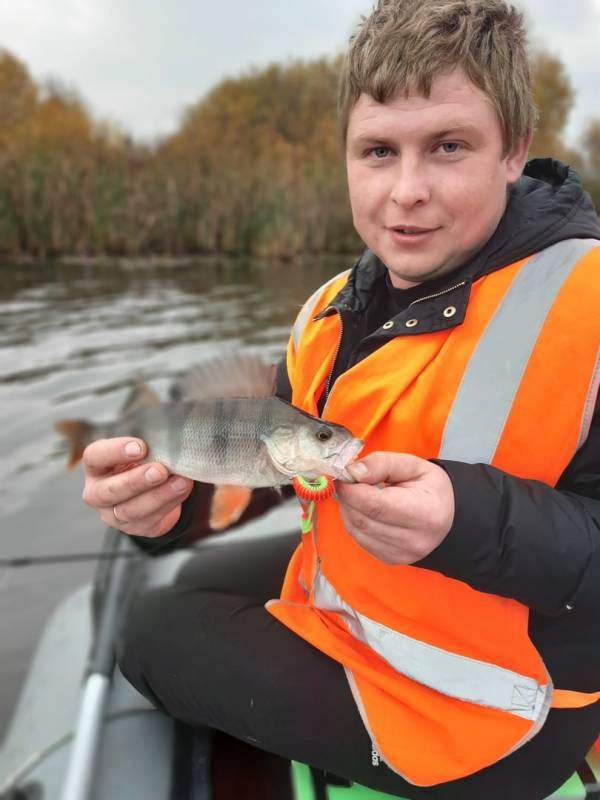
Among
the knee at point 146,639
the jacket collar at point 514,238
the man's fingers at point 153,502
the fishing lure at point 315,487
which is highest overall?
the jacket collar at point 514,238

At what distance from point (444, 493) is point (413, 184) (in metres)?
0.76

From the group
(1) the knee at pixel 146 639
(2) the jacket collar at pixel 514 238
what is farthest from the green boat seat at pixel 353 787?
(2) the jacket collar at pixel 514 238

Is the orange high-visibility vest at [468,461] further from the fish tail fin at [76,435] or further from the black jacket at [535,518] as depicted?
the fish tail fin at [76,435]

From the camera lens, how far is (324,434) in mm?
1399

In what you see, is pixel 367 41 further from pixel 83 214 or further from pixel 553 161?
pixel 83 214

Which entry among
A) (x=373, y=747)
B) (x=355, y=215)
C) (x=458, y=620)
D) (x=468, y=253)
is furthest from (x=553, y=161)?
(x=373, y=747)

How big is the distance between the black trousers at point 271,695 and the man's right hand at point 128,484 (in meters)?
0.32

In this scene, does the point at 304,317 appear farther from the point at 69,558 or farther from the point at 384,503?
the point at 69,558

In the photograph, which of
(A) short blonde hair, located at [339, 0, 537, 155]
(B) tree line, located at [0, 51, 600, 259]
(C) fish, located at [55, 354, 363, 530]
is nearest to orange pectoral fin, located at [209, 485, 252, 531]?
(C) fish, located at [55, 354, 363, 530]

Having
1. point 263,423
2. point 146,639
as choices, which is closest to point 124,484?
point 263,423

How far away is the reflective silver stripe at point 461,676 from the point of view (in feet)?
4.70

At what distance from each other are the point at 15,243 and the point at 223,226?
558 cm

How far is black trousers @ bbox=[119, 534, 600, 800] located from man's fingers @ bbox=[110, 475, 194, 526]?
1.06 feet

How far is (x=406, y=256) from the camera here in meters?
1.74
